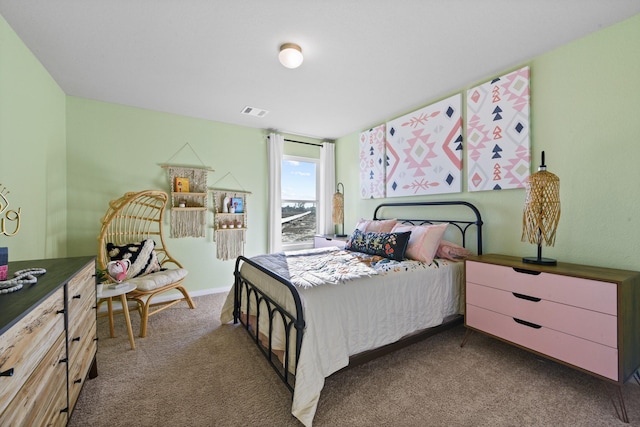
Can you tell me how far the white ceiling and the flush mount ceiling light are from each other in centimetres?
5

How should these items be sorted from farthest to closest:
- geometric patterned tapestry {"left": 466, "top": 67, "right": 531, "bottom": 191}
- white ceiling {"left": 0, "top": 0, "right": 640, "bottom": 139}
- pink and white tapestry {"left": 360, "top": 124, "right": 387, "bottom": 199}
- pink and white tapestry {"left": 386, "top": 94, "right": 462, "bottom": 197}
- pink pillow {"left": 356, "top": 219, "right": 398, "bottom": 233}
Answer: pink and white tapestry {"left": 360, "top": 124, "right": 387, "bottom": 199} < pink pillow {"left": 356, "top": 219, "right": 398, "bottom": 233} < pink and white tapestry {"left": 386, "top": 94, "right": 462, "bottom": 197} < geometric patterned tapestry {"left": 466, "top": 67, "right": 531, "bottom": 191} < white ceiling {"left": 0, "top": 0, "right": 640, "bottom": 139}

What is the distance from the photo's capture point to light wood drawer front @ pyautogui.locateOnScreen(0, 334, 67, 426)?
79 cm

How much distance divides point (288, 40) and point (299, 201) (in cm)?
278

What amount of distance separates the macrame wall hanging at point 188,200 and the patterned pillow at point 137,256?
619mm

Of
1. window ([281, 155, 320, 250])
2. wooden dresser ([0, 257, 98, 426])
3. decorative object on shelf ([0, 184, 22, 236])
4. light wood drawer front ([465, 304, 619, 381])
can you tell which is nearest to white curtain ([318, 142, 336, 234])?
window ([281, 155, 320, 250])

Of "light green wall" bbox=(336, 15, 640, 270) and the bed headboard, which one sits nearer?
"light green wall" bbox=(336, 15, 640, 270)

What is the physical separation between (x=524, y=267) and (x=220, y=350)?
94.7 inches

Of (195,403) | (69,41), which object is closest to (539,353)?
(195,403)

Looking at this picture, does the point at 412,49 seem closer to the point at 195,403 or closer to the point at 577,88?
the point at 577,88

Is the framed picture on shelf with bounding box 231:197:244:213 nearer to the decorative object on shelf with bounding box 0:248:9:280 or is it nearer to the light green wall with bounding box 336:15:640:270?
the decorative object on shelf with bounding box 0:248:9:280

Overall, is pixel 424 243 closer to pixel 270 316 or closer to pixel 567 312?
pixel 567 312

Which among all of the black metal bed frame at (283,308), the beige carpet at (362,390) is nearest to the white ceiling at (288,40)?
the black metal bed frame at (283,308)

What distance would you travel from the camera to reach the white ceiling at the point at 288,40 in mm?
1680

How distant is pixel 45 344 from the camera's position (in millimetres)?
1006
